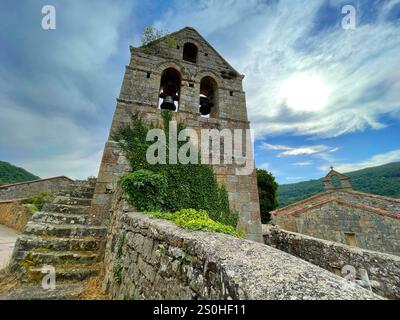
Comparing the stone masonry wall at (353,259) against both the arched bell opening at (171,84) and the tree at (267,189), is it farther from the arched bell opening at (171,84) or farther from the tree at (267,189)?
the tree at (267,189)

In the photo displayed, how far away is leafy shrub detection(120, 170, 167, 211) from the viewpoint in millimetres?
4062

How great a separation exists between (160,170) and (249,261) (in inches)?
205

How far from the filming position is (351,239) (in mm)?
8453

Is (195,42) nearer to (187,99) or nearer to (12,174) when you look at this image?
(187,99)

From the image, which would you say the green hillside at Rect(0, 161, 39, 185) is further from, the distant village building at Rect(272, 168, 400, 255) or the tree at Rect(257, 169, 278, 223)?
the distant village building at Rect(272, 168, 400, 255)

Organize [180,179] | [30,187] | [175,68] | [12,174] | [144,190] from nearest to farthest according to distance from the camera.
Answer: [144,190], [180,179], [175,68], [30,187], [12,174]

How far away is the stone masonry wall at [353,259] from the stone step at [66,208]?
20.6 feet

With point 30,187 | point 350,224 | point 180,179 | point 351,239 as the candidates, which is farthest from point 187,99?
point 30,187

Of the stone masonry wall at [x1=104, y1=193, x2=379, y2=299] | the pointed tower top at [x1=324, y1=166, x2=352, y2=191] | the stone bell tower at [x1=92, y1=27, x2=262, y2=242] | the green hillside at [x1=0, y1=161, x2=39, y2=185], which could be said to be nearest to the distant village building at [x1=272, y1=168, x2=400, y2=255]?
the stone bell tower at [x1=92, y1=27, x2=262, y2=242]

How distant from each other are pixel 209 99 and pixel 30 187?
18238 mm

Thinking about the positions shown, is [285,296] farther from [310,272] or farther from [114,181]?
[114,181]

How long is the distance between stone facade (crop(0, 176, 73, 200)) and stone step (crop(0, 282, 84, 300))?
49.5ft

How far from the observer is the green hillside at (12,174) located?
2973 centimetres

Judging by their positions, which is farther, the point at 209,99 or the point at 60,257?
the point at 209,99
